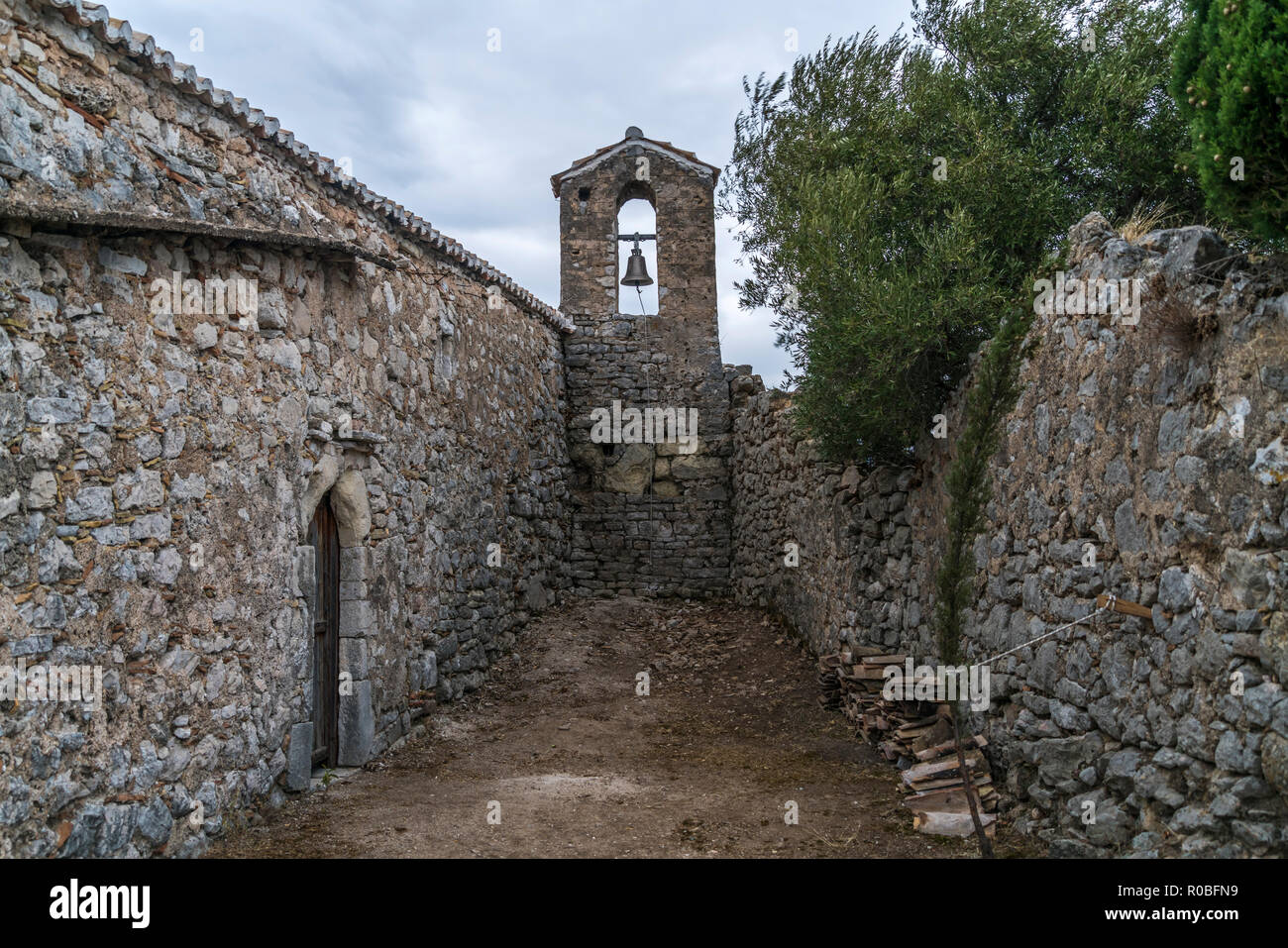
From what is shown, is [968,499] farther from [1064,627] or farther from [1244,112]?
[1244,112]

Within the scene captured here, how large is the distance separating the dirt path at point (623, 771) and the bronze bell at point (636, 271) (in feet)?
17.0

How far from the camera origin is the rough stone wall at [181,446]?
14.2 ft

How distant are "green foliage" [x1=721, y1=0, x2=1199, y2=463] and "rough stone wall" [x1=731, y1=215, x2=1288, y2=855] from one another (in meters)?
0.73

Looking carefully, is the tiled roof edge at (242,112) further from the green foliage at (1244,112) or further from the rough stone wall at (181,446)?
the green foliage at (1244,112)

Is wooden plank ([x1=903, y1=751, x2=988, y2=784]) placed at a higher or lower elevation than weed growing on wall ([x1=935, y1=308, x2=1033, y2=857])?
lower

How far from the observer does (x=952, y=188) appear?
7109mm

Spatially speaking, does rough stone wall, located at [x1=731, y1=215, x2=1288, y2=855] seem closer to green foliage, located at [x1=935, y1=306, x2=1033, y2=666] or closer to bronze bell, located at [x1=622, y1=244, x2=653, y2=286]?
green foliage, located at [x1=935, y1=306, x2=1033, y2=666]

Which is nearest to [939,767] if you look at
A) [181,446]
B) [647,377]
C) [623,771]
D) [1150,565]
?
[1150,565]

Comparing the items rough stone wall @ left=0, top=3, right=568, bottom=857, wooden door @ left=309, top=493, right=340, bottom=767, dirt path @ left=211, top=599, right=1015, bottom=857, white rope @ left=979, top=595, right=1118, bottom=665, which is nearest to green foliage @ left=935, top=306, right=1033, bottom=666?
white rope @ left=979, top=595, right=1118, bottom=665

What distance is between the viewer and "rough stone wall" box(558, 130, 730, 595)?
44.5 ft

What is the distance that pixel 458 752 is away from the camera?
8016 mm
